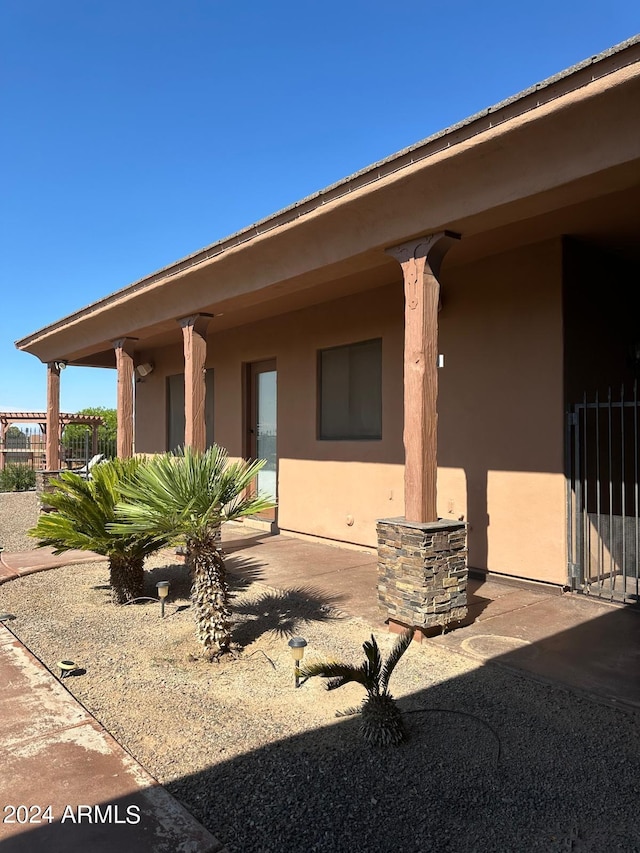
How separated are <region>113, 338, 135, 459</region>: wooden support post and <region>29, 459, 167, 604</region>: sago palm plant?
3630mm

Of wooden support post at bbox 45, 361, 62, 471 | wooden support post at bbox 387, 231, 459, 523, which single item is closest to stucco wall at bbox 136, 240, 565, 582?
wooden support post at bbox 387, 231, 459, 523

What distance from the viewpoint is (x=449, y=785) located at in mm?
2695

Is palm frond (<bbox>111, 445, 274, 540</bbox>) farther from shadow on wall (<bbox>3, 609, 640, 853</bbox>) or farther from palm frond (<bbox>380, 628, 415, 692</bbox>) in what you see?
palm frond (<bbox>380, 628, 415, 692</bbox>)

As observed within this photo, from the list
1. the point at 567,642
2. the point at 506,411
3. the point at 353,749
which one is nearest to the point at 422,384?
the point at 506,411

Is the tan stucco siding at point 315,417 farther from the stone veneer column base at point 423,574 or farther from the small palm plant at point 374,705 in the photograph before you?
the small palm plant at point 374,705

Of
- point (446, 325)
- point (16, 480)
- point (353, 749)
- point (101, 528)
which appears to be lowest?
point (353, 749)

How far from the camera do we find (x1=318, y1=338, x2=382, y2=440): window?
7.86 meters

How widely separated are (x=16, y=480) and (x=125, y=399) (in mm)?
10721

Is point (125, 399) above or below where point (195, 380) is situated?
below

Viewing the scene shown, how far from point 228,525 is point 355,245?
594 centimetres

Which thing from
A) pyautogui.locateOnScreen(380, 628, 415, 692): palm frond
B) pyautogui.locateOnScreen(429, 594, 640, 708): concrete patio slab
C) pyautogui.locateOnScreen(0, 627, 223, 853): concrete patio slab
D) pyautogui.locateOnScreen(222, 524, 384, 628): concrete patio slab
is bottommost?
pyautogui.locateOnScreen(0, 627, 223, 853): concrete patio slab

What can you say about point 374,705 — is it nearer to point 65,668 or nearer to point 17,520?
point 65,668

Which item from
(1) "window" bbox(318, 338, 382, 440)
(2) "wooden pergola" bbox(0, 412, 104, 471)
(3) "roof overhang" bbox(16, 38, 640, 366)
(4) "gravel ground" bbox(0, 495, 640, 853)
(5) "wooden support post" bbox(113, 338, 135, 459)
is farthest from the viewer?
(2) "wooden pergola" bbox(0, 412, 104, 471)

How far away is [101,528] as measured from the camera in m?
5.70
